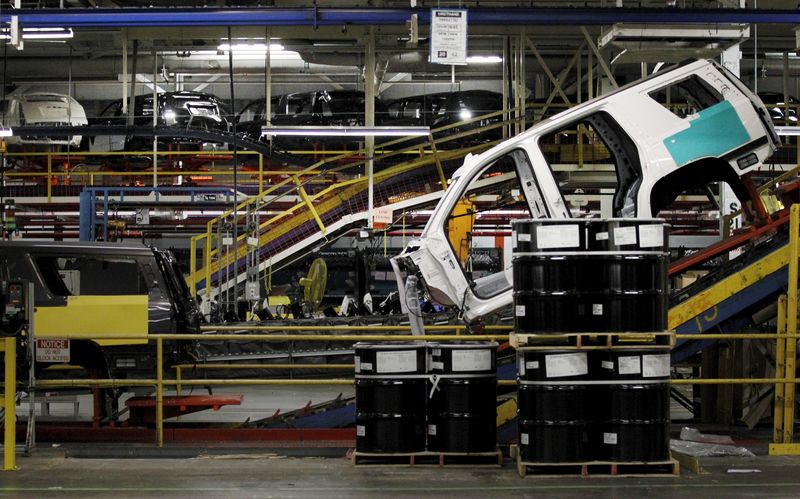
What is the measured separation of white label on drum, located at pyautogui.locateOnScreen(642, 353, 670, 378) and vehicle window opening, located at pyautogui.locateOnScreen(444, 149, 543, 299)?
2006 mm

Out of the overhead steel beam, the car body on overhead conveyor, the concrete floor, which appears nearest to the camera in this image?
the concrete floor

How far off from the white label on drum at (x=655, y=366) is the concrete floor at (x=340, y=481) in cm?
78

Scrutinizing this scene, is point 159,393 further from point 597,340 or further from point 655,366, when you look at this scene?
point 655,366

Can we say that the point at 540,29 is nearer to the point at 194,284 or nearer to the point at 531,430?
the point at 194,284

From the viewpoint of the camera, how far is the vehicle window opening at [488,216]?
8.93 metres

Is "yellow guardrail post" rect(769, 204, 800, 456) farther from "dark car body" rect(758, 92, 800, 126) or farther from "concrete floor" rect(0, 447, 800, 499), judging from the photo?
"dark car body" rect(758, 92, 800, 126)

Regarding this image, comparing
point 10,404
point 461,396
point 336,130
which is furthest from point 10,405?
point 336,130

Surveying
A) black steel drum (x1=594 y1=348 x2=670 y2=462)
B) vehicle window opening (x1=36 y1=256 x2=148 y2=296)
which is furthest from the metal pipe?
black steel drum (x1=594 y1=348 x2=670 y2=462)

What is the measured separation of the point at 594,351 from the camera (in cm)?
711

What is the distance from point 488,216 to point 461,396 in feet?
46.8

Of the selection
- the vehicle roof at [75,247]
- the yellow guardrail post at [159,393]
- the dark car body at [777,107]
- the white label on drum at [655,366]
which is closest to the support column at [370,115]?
the vehicle roof at [75,247]

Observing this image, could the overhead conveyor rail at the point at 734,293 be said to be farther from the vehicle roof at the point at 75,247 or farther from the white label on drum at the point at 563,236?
the vehicle roof at the point at 75,247

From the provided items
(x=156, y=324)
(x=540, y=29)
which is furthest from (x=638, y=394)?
(x=540, y=29)

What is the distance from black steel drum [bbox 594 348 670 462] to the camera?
7.00 meters
